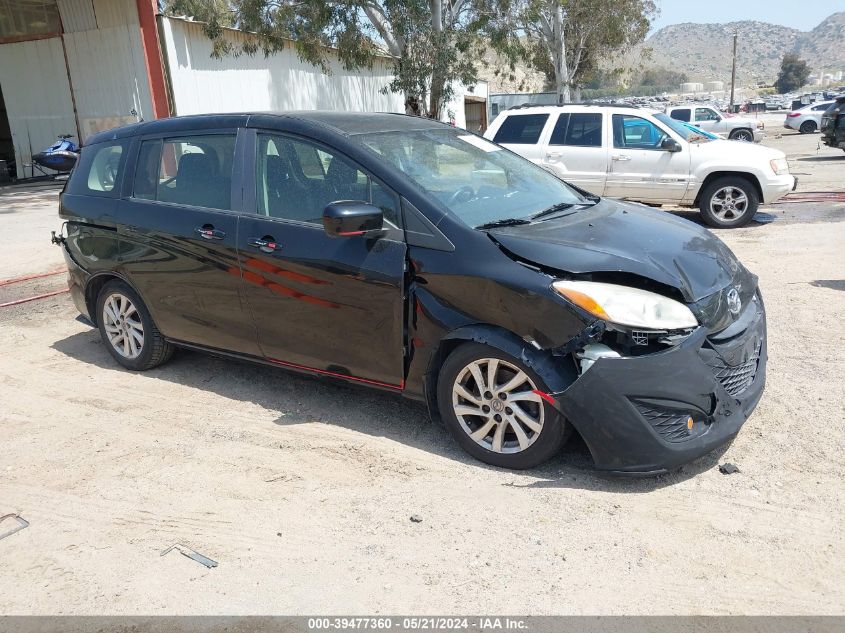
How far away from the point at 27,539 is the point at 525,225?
2.97m

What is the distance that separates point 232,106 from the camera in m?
21.0

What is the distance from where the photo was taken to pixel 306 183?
4.48 m

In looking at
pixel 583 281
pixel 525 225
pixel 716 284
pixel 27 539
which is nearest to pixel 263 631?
pixel 27 539

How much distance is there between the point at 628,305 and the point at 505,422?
2.81ft

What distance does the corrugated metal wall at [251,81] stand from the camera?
18719mm

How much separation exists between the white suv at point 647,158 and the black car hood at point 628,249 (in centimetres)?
686

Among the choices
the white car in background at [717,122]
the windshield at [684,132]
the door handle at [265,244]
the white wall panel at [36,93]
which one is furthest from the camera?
the white car in background at [717,122]

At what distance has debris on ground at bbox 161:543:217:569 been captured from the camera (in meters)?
3.21

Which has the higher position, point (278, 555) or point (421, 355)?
point (421, 355)

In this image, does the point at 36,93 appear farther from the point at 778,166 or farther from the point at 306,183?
the point at 306,183

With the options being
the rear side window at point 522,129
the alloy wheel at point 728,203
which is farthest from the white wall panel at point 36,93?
the alloy wheel at point 728,203

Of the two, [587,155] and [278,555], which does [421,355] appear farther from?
[587,155]

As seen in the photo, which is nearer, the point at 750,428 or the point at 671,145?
the point at 750,428

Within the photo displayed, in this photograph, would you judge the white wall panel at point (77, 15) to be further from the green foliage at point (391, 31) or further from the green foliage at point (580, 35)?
the green foliage at point (580, 35)
